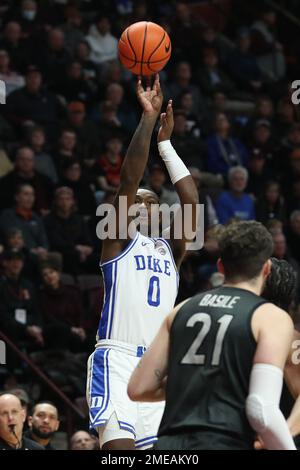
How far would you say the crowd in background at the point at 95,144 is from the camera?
39.5 feet

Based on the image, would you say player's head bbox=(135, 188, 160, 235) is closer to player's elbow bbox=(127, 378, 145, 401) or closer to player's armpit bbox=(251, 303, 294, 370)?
player's elbow bbox=(127, 378, 145, 401)

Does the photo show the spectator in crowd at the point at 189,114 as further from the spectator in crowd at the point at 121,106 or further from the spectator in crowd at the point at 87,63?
the spectator in crowd at the point at 87,63

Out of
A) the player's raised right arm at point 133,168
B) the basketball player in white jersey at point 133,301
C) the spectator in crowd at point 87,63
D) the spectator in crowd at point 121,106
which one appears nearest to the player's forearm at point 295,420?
the basketball player in white jersey at point 133,301

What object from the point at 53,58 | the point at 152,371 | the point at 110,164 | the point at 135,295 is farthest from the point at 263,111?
the point at 152,371

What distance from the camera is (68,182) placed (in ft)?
45.2

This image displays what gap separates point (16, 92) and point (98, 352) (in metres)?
8.51

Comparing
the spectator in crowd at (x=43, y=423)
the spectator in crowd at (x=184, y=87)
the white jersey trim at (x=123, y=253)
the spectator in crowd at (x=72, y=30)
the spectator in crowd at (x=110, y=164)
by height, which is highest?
the spectator in crowd at (x=72, y=30)

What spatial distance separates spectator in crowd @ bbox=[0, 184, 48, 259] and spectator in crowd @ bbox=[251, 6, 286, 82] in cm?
757

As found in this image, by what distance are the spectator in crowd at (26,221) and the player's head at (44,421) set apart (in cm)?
336

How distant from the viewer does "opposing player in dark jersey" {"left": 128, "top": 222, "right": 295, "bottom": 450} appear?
469 centimetres

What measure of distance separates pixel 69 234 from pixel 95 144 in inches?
A: 85.1

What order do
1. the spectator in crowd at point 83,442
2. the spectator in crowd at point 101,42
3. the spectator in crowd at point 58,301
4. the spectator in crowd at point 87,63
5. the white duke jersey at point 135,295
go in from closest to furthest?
the white duke jersey at point 135,295
the spectator in crowd at point 83,442
the spectator in crowd at point 58,301
the spectator in crowd at point 87,63
the spectator in crowd at point 101,42

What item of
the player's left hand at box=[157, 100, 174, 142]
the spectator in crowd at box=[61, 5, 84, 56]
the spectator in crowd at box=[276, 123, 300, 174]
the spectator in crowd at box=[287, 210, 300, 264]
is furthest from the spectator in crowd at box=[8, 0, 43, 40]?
the player's left hand at box=[157, 100, 174, 142]

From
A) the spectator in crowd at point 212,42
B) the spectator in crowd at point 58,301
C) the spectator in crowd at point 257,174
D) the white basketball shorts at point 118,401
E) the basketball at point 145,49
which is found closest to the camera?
the white basketball shorts at point 118,401
